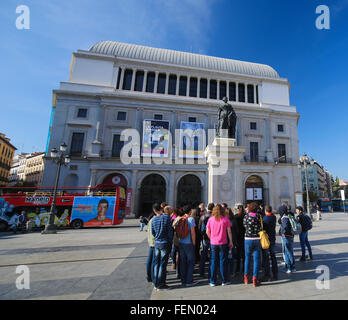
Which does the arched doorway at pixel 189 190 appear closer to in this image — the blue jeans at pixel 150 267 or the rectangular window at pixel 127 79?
the rectangular window at pixel 127 79

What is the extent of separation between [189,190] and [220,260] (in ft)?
68.5

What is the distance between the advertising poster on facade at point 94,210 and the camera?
15.0 metres

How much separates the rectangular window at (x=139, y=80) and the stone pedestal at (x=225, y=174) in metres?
24.4

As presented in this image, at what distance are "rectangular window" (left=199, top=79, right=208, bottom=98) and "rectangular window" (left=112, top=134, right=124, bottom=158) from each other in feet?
49.4

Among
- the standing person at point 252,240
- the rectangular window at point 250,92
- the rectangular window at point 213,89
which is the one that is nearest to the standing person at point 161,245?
the standing person at point 252,240

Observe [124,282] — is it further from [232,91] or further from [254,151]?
[232,91]

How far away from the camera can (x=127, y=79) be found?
28.5 meters

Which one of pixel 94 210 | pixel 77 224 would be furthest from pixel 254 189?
pixel 77 224

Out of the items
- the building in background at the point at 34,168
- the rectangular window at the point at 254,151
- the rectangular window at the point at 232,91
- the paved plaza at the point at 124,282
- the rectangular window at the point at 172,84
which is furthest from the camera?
the building in background at the point at 34,168

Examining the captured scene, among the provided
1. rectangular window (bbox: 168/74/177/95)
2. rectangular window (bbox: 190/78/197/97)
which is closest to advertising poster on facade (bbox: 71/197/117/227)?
rectangular window (bbox: 168/74/177/95)

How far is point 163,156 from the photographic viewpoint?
80.2ft

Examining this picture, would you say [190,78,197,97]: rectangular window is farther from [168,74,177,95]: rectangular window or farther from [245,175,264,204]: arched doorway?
[245,175,264,204]: arched doorway
